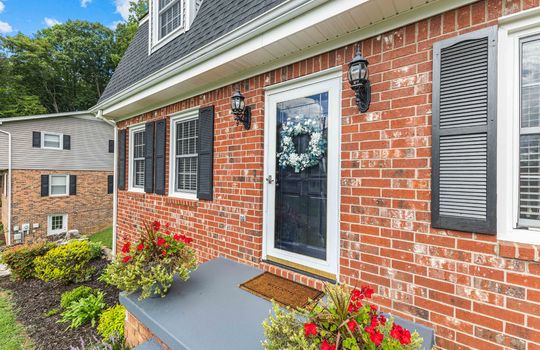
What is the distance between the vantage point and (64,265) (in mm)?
5125

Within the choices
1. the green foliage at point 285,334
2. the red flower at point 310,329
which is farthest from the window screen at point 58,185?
the red flower at point 310,329

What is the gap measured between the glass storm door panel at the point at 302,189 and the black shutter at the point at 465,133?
101cm

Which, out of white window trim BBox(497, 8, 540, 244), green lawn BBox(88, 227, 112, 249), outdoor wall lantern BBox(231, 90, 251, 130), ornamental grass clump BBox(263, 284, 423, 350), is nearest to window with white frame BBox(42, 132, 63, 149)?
green lawn BBox(88, 227, 112, 249)

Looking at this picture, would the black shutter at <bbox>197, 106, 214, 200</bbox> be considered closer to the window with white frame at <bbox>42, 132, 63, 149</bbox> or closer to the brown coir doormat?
the brown coir doormat

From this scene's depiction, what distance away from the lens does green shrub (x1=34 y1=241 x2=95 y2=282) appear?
502 cm

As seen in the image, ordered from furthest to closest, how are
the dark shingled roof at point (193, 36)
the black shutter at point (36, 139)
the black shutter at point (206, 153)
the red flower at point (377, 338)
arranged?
the black shutter at point (36, 139), the black shutter at point (206, 153), the dark shingled roof at point (193, 36), the red flower at point (377, 338)

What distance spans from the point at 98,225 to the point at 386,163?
59.6 feet

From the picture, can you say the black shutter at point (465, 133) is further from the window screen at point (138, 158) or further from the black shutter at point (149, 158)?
the window screen at point (138, 158)

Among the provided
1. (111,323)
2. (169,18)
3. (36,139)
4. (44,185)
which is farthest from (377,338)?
(44,185)

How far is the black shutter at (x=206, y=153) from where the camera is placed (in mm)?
3660

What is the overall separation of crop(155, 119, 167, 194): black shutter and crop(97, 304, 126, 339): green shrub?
1.98m

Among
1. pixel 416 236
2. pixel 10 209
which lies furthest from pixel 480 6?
pixel 10 209

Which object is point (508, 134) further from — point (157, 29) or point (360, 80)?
point (157, 29)

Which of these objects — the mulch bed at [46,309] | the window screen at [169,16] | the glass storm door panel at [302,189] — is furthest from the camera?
the window screen at [169,16]
